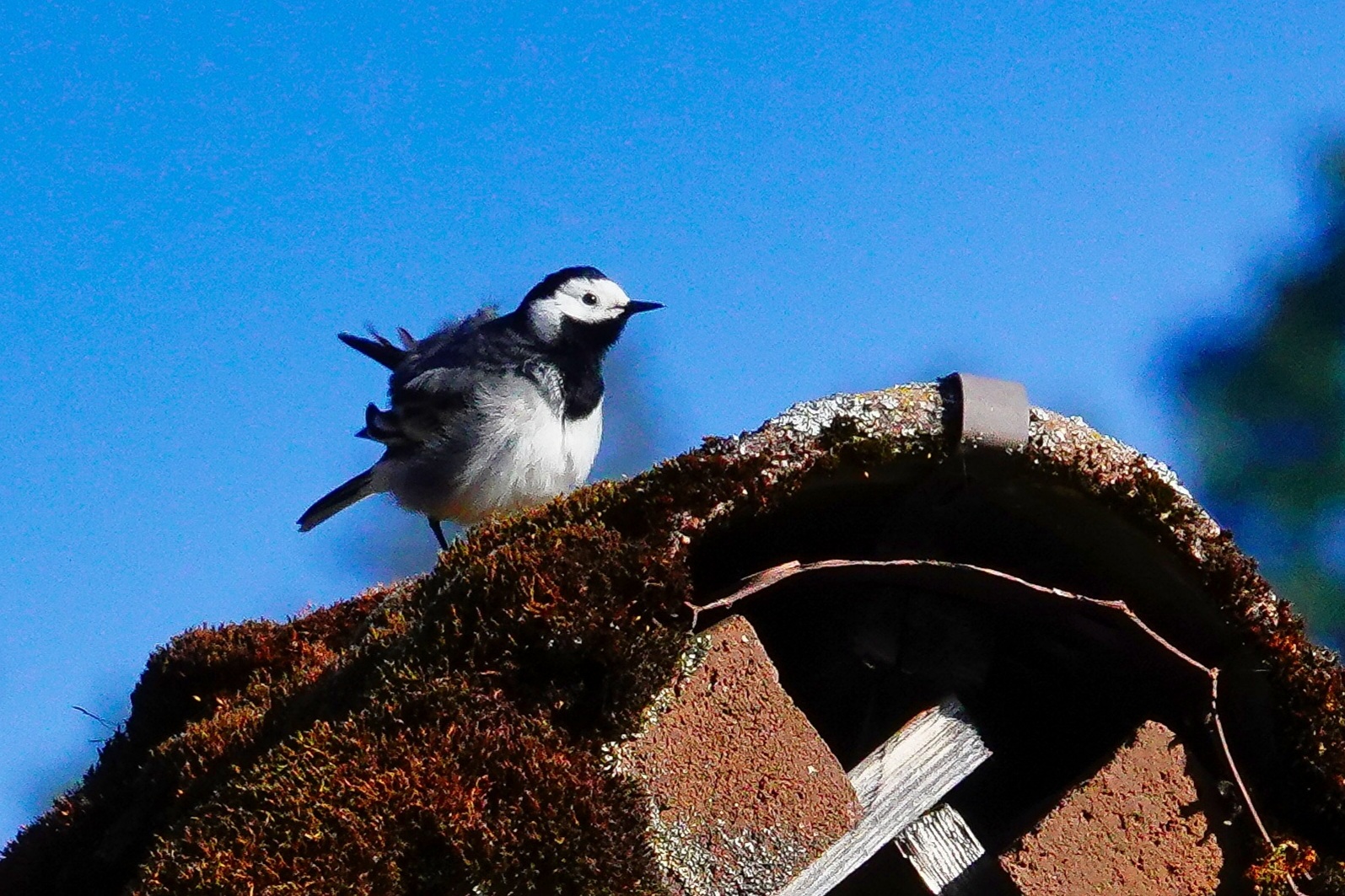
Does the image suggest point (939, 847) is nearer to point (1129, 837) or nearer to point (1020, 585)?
point (1129, 837)

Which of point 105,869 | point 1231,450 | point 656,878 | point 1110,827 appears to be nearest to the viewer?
point 656,878

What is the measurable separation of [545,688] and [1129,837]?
1134 millimetres

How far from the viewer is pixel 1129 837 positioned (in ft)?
9.12

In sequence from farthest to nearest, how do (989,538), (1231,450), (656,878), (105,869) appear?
(1231,450) < (105,869) < (989,538) < (656,878)

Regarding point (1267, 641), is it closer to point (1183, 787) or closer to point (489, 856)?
point (1183, 787)

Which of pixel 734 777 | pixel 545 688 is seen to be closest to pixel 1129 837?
pixel 734 777

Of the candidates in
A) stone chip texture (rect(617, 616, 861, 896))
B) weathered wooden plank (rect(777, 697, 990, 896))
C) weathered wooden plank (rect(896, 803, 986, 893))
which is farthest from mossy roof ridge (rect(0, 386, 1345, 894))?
weathered wooden plank (rect(896, 803, 986, 893))

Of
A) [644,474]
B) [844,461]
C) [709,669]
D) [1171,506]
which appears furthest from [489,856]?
[1171,506]

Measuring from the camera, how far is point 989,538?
3.07 m

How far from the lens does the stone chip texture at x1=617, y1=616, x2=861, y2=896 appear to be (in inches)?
98.2

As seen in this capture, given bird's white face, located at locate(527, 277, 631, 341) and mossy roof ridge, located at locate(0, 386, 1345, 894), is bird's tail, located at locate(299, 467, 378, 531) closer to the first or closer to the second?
bird's white face, located at locate(527, 277, 631, 341)

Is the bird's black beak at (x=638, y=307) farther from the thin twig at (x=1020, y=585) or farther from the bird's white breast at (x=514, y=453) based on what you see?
the thin twig at (x=1020, y=585)

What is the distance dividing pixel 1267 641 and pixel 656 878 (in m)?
1.26

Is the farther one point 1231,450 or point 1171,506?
point 1231,450
